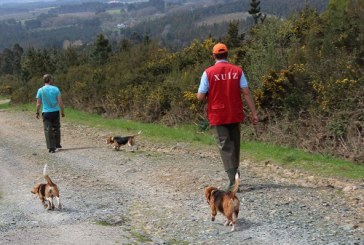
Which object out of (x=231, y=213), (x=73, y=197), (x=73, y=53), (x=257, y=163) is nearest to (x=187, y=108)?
(x=257, y=163)

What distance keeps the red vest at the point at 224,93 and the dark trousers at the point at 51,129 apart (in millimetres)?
7076

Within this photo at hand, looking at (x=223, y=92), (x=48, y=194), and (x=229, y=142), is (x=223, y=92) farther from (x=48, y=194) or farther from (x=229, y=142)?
(x=48, y=194)

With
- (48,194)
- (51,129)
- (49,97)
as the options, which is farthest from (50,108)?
(48,194)

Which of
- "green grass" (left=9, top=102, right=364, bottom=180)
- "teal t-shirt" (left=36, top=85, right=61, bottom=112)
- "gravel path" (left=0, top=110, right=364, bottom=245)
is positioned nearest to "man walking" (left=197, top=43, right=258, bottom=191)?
"gravel path" (left=0, top=110, right=364, bottom=245)

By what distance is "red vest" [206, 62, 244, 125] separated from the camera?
730 centimetres

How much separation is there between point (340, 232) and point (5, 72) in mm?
125392

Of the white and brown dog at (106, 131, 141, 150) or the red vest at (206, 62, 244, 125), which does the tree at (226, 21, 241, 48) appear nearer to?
the white and brown dog at (106, 131, 141, 150)

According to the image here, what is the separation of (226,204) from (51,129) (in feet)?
26.7

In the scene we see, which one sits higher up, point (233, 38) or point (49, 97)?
point (49, 97)

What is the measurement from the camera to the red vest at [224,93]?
7.30 m

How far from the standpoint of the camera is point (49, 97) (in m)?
13.4

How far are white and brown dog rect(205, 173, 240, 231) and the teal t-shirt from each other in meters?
7.73

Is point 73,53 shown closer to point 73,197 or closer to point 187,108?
point 187,108

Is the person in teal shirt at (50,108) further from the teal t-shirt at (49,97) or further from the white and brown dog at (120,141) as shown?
the white and brown dog at (120,141)
